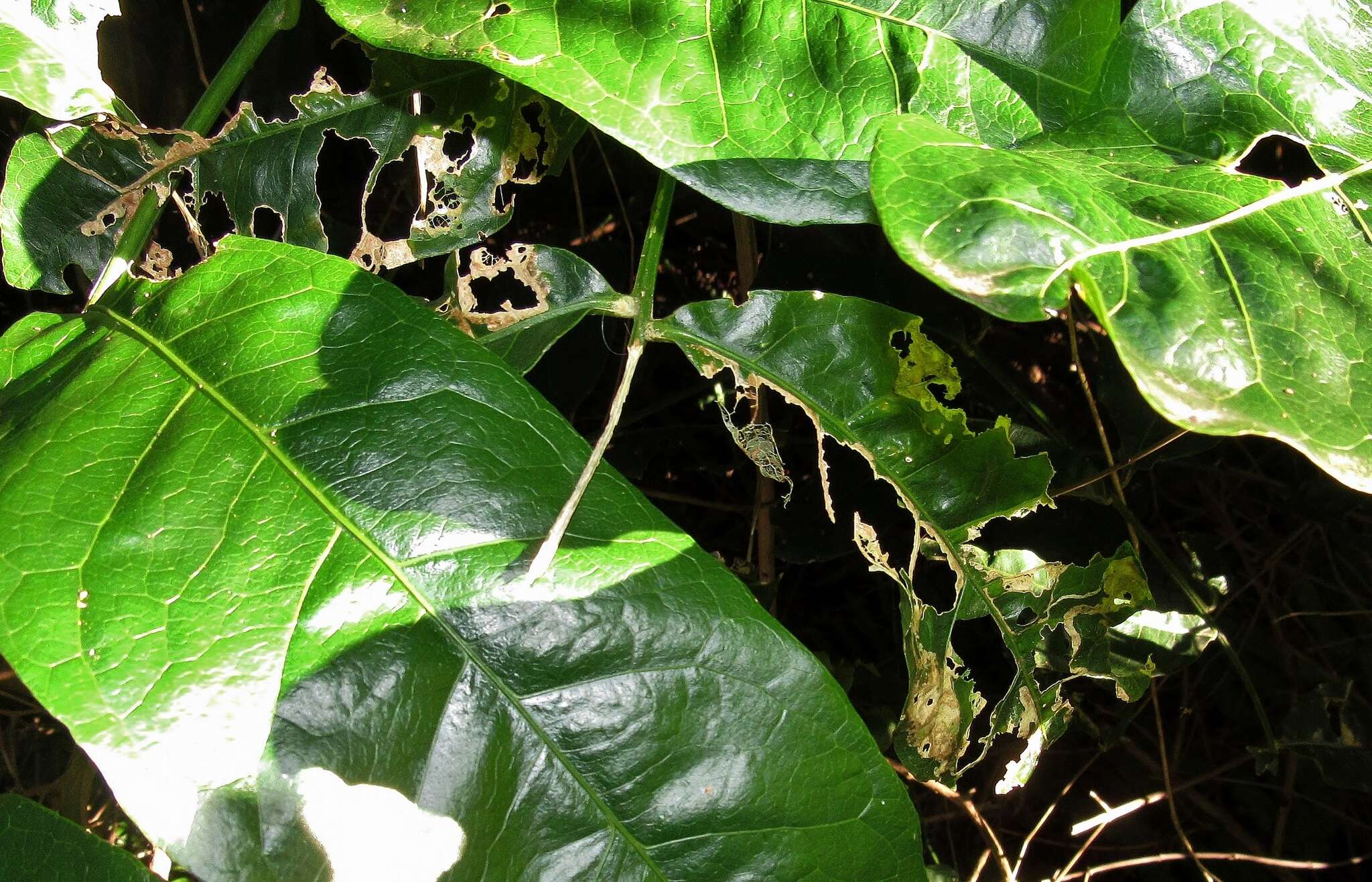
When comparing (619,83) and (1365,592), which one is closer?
(619,83)

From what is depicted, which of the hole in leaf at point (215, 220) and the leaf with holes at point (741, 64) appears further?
the hole in leaf at point (215, 220)

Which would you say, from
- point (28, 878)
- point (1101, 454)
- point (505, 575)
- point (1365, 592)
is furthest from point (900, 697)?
point (28, 878)

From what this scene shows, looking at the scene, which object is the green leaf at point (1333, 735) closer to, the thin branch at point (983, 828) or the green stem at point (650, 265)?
the thin branch at point (983, 828)

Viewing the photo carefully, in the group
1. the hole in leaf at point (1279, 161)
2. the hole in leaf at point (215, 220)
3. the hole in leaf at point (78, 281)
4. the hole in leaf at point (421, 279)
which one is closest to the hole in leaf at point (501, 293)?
the hole in leaf at point (421, 279)

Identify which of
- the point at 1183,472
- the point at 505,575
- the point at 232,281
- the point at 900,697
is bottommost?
the point at 900,697

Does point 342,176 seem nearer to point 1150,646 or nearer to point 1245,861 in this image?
point 1150,646

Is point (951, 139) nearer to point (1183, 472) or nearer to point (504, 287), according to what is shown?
point (504, 287)
